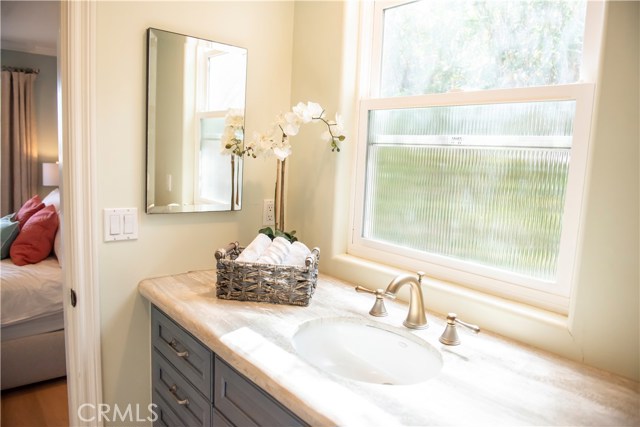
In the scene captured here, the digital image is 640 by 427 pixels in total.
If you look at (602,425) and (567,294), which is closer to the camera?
(602,425)

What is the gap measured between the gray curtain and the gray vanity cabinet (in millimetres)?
4104

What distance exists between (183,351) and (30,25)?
391cm

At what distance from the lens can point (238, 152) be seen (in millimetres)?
1683

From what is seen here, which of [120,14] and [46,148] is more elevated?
[120,14]

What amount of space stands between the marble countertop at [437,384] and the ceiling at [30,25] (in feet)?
8.68

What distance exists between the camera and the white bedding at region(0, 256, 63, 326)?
2.39m

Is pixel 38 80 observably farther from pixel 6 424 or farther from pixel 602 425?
pixel 602 425

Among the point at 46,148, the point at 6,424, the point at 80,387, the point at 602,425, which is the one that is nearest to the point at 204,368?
the point at 80,387

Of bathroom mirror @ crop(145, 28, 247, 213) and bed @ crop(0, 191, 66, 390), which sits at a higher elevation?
bathroom mirror @ crop(145, 28, 247, 213)

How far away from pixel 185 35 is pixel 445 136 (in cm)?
101

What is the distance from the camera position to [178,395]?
57.7 inches

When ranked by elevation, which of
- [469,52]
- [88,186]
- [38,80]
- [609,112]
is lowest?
[88,186]

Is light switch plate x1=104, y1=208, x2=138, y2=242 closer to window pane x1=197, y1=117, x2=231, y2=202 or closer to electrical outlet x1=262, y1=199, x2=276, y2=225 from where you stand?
window pane x1=197, y1=117, x2=231, y2=202

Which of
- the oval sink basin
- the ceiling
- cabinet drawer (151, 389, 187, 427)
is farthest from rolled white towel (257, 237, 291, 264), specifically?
the ceiling
